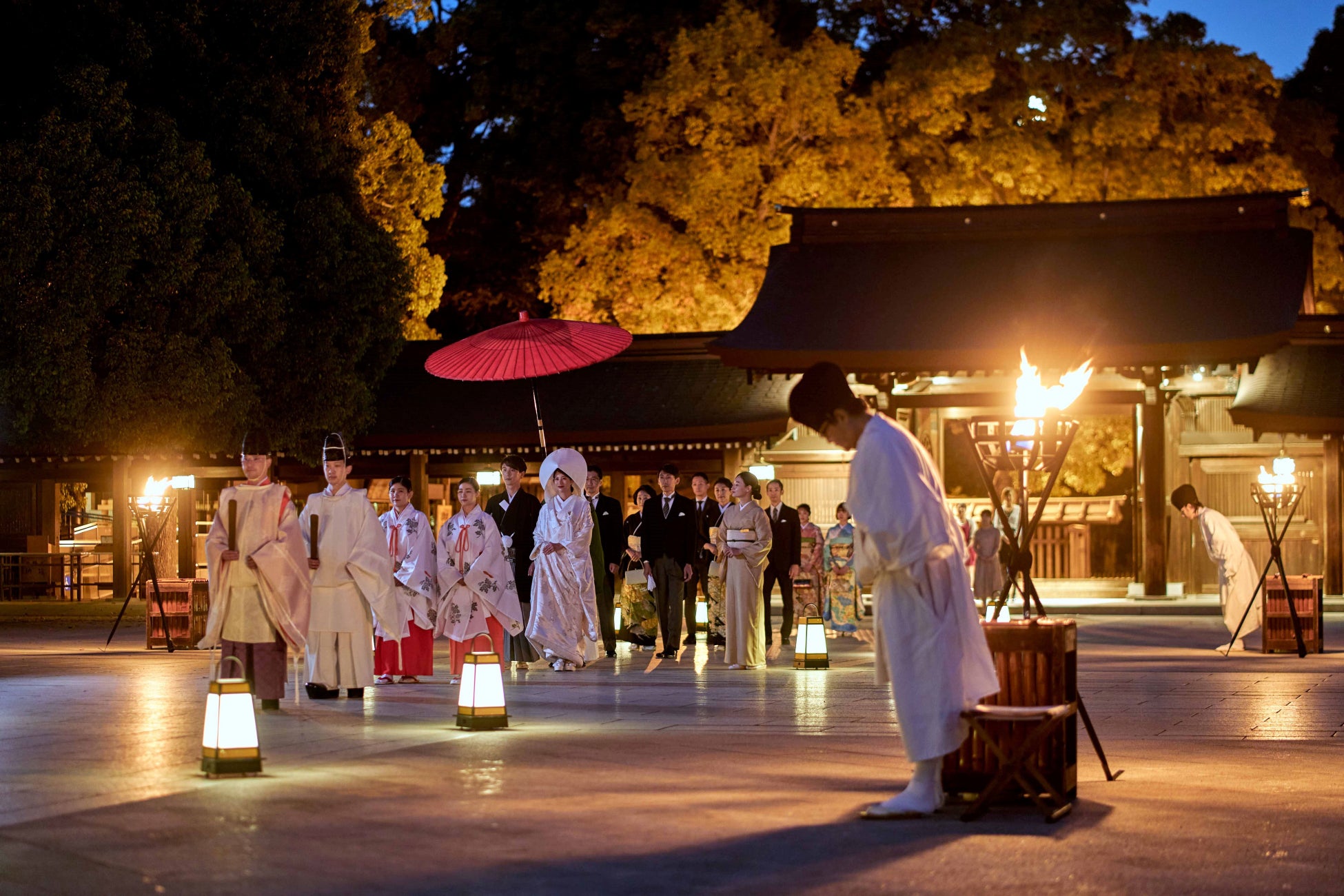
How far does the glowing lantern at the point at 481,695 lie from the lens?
10.0 metres

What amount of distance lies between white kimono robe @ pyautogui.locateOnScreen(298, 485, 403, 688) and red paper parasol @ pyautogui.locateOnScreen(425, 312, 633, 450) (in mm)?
4710

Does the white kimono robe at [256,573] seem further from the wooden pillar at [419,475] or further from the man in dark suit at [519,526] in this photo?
the wooden pillar at [419,475]

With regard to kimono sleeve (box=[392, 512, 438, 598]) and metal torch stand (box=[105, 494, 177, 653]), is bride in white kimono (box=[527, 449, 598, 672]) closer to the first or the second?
kimono sleeve (box=[392, 512, 438, 598])

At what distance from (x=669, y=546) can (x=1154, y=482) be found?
1131 cm

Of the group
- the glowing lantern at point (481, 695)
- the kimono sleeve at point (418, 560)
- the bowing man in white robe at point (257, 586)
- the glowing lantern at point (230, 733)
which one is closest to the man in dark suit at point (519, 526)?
the kimono sleeve at point (418, 560)

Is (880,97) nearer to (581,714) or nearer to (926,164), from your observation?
(926,164)

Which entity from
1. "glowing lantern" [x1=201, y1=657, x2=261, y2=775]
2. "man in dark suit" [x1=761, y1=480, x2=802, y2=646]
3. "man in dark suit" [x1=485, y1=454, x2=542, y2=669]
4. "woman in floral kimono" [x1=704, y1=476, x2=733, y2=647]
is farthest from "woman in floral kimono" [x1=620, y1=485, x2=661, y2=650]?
"glowing lantern" [x1=201, y1=657, x2=261, y2=775]

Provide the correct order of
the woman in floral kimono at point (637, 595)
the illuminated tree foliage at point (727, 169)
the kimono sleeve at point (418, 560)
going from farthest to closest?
1. the illuminated tree foliage at point (727, 169)
2. the woman in floral kimono at point (637, 595)
3. the kimono sleeve at point (418, 560)

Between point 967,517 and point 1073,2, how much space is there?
11.6 metres

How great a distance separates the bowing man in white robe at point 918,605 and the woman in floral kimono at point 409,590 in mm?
Result: 7326

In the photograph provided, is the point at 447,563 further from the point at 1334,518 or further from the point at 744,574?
the point at 1334,518

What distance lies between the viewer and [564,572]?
49.8 ft

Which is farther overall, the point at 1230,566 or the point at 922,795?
the point at 1230,566

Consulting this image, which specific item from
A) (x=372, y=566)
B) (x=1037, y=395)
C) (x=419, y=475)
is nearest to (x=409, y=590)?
(x=372, y=566)
